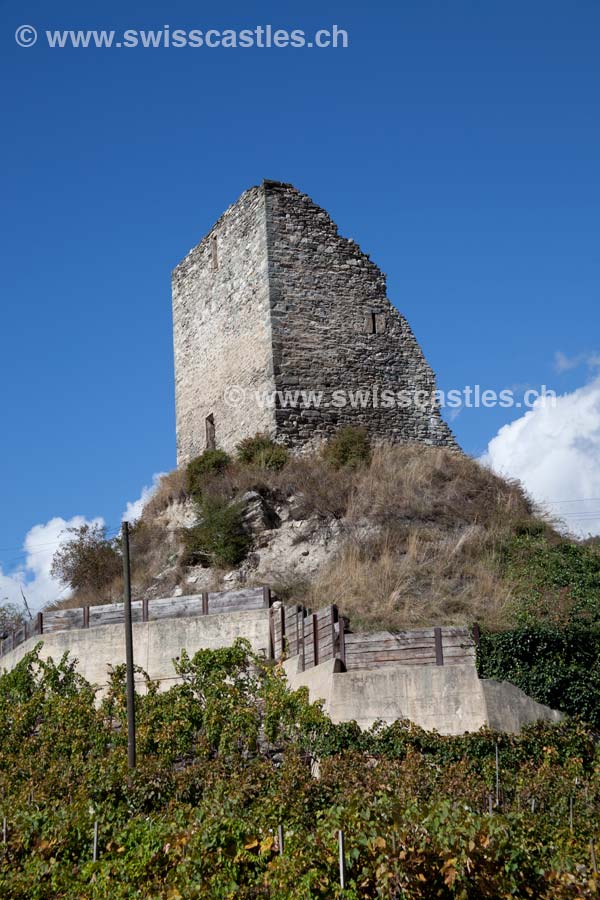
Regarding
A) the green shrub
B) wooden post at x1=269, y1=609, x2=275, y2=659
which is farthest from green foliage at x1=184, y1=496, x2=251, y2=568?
wooden post at x1=269, y1=609, x2=275, y2=659

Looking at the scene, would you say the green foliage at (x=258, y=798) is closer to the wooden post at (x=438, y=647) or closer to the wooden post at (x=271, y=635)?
the wooden post at (x=271, y=635)

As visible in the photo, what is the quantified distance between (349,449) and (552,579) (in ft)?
21.2

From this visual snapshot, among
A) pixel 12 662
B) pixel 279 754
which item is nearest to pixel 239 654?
pixel 279 754

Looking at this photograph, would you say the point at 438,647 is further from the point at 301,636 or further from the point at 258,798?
the point at 258,798

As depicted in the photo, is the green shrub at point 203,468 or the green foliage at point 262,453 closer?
the green foliage at point 262,453

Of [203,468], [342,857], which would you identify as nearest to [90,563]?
[203,468]

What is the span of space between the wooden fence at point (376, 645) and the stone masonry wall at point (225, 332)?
27.7ft

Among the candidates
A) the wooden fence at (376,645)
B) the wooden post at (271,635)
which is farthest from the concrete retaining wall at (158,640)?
the wooden fence at (376,645)

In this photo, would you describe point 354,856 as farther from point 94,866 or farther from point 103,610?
point 103,610

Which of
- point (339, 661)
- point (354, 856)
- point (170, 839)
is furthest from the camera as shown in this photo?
point (339, 661)

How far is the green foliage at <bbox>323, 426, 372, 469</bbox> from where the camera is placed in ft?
81.8

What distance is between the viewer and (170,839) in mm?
11938

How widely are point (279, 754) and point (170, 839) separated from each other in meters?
5.32

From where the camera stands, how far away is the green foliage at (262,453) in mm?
24859
